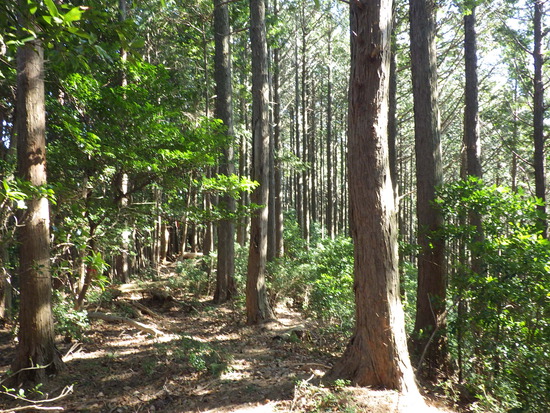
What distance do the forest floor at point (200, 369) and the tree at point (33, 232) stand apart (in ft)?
1.83

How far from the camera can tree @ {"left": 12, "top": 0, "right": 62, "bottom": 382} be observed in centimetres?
491

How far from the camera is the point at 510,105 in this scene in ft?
55.0

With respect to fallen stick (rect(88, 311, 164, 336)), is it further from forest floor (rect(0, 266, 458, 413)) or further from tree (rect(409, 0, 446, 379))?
tree (rect(409, 0, 446, 379))

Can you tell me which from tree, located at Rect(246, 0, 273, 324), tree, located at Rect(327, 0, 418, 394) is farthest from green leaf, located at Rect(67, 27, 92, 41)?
tree, located at Rect(246, 0, 273, 324)

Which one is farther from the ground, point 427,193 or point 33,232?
point 427,193

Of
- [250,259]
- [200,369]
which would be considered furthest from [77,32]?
[250,259]

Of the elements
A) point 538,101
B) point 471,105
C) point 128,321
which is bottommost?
point 128,321

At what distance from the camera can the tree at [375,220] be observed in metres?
4.42

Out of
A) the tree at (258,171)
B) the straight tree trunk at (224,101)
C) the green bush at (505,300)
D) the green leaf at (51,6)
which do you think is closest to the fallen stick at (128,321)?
the tree at (258,171)

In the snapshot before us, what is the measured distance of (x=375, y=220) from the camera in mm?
4449

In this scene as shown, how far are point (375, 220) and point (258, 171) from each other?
196 inches

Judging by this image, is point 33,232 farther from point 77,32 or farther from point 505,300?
point 505,300

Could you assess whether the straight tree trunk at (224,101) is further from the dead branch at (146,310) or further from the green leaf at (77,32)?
the green leaf at (77,32)

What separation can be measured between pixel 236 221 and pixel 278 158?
8088 mm
